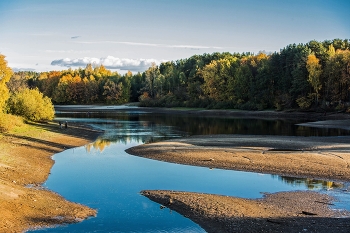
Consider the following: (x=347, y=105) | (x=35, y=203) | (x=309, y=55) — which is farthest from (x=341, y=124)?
(x=35, y=203)

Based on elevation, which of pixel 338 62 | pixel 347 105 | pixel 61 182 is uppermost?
pixel 338 62

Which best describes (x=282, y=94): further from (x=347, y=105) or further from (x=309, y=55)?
(x=347, y=105)

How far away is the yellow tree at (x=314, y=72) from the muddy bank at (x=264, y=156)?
51.8m

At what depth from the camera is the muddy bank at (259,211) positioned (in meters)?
14.8

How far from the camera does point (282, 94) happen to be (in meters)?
99.6

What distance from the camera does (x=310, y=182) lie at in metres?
23.0

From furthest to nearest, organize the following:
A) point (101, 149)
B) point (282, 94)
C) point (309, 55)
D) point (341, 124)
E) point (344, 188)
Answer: point (282, 94) → point (309, 55) → point (341, 124) → point (101, 149) → point (344, 188)

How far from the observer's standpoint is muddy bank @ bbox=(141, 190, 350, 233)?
1479 centimetres

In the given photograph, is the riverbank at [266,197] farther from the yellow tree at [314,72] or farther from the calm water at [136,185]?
the yellow tree at [314,72]

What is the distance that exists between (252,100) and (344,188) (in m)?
87.6

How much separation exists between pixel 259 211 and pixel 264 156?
14.1 m

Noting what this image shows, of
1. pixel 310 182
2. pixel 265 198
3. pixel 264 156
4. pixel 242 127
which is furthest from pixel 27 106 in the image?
pixel 265 198

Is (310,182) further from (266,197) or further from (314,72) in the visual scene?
(314,72)

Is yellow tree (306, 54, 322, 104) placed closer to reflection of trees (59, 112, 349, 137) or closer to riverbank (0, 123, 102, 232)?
reflection of trees (59, 112, 349, 137)
